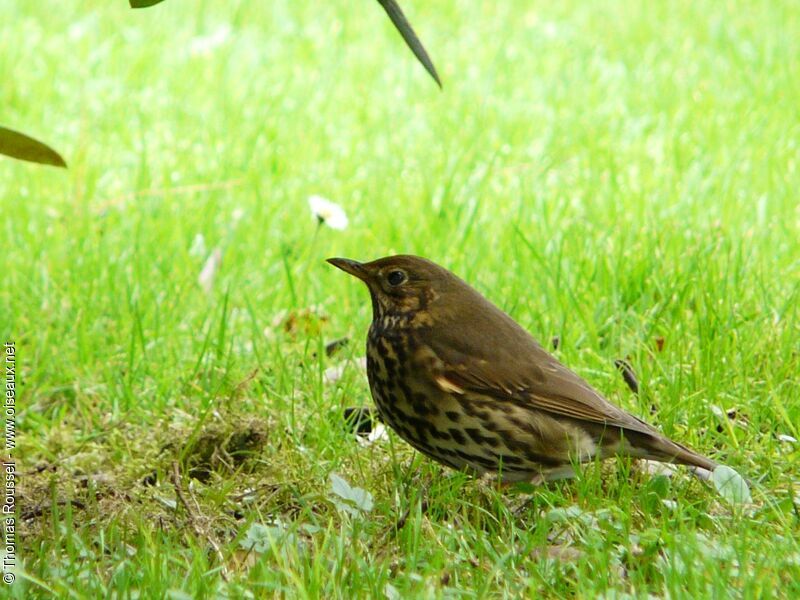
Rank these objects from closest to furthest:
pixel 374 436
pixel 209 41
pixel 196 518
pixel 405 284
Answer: pixel 196 518 → pixel 405 284 → pixel 374 436 → pixel 209 41

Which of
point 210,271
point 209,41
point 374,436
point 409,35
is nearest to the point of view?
point 409,35

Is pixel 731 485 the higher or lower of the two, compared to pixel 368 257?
higher

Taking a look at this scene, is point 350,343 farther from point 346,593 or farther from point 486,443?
point 346,593

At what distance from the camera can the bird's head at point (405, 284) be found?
399 centimetres

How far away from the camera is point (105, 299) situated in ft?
16.7

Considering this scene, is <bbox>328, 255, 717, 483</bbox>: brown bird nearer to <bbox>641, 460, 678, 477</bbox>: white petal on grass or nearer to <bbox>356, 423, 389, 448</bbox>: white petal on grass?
<bbox>641, 460, 678, 477</bbox>: white petal on grass

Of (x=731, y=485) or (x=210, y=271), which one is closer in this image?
(x=731, y=485)

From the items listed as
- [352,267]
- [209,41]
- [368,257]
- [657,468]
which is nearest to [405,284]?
[352,267]

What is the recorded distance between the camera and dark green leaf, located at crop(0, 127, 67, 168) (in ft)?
9.65

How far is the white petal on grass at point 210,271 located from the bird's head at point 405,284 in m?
1.38

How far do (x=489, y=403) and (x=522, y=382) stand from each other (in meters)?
0.13

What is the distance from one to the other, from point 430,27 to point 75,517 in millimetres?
6203

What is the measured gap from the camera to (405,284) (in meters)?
4.02

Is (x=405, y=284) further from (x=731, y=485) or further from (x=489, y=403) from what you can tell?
(x=731, y=485)
